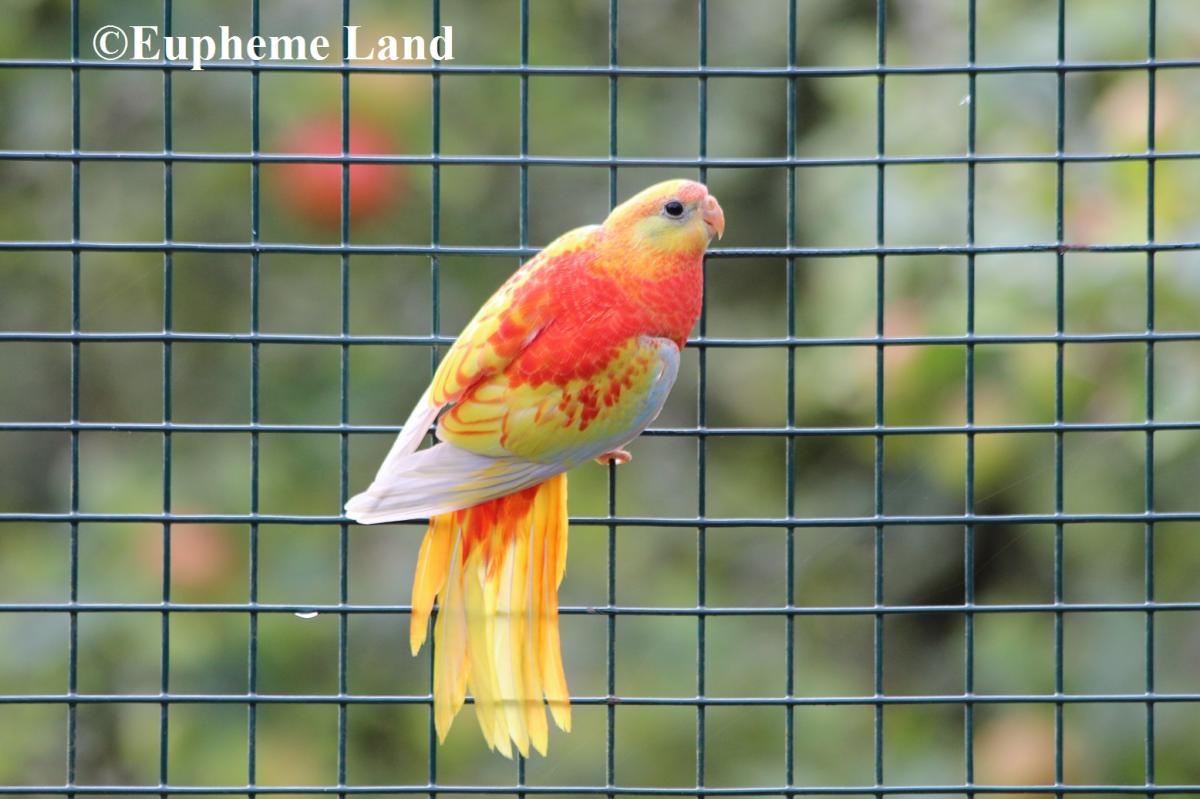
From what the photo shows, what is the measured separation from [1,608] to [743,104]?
202 cm

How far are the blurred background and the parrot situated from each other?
566 mm

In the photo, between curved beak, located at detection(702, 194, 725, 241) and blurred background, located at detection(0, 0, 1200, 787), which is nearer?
curved beak, located at detection(702, 194, 725, 241)

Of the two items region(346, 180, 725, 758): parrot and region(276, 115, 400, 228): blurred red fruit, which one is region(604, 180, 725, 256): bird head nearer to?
region(346, 180, 725, 758): parrot

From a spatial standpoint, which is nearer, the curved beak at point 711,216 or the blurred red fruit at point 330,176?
the curved beak at point 711,216

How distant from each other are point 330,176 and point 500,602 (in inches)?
45.5

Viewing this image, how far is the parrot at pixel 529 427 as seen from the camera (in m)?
1.98

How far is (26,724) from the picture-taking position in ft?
9.43

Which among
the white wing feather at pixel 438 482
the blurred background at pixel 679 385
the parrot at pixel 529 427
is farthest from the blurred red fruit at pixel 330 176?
the white wing feather at pixel 438 482

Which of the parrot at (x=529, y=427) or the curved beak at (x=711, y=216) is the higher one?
the curved beak at (x=711, y=216)

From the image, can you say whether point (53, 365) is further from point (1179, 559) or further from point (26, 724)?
point (1179, 559)

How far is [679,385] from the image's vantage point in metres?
3.63

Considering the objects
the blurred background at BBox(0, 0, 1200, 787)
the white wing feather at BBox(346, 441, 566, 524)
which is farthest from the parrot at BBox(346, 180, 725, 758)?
the blurred background at BBox(0, 0, 1200, 787)

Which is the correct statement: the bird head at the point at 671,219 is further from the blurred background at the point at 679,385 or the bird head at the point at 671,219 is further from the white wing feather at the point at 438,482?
the blurred background at the point at 679,385

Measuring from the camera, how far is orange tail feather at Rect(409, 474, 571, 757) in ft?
6.83
